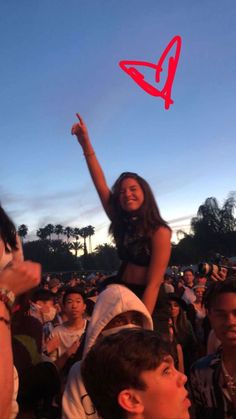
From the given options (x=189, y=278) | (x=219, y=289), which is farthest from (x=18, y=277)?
(x=189, y=278)

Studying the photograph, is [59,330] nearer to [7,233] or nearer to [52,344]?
[52,344]

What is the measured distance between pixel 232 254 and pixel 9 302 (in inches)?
2235

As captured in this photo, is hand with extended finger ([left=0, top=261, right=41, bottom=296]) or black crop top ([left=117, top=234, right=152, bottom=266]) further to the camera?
black crop top ([left=117, top=234, right=152, bottom=266])

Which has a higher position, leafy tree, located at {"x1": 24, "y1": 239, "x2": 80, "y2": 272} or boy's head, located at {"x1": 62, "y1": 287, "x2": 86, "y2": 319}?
leafy tree, located at {"x1": 24, "y1": 239, "x2": 80, "y2": 272}

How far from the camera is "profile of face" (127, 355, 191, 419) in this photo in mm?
1731

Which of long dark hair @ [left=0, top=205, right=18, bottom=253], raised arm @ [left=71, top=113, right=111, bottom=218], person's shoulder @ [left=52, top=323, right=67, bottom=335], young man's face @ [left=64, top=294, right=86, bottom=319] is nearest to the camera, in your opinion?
long dark hair @ [left=0, top=205, right=18, bottom=253]

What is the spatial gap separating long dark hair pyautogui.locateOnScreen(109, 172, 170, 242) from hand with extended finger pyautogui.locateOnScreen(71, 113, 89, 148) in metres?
0.38

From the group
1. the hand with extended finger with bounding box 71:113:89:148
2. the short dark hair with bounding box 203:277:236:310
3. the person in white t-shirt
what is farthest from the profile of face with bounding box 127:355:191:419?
the person in white t-shirt

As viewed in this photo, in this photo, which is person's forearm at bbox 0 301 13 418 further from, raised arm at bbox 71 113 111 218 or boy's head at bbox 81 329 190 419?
raised arm at bbox 71 113 111 218

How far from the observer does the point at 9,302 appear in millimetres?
1472

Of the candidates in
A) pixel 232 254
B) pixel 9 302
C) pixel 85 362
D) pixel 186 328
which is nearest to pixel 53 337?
pixel 186 328

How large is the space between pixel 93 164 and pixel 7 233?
4.56 feet

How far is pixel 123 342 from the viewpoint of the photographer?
1854mm

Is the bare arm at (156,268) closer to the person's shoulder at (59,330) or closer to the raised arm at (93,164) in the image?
the raised arm at (93,164)
